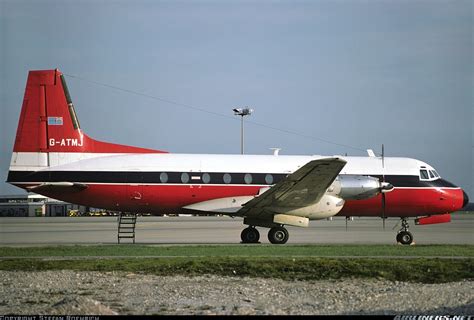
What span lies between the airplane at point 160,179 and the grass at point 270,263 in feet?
16.1

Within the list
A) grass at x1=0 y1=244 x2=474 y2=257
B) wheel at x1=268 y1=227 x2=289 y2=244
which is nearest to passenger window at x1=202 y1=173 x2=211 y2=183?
wheel at x1=268 y1=227 x2=289 y2=244

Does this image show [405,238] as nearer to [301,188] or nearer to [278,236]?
[278,236]

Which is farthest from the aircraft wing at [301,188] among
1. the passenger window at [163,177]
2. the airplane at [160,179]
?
the passenger window at [163,177]

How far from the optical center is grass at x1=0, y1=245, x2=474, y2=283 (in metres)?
17.7

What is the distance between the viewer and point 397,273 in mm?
17766

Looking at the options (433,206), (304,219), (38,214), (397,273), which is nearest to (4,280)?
(397,273)

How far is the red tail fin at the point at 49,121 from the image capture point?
2838 centimetres

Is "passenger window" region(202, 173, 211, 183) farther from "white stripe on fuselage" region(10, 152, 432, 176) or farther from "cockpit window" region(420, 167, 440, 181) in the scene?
"cockpit window" region(420, 167, 440, 181)

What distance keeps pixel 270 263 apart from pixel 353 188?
410 inches

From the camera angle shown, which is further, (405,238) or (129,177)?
(405,238)

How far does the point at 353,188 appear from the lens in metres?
28.4

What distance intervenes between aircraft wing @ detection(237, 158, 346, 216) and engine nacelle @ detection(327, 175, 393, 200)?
0.97m

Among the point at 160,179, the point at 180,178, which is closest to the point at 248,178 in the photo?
the point at 180,178

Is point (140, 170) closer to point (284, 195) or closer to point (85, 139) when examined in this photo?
point (85, 139)
